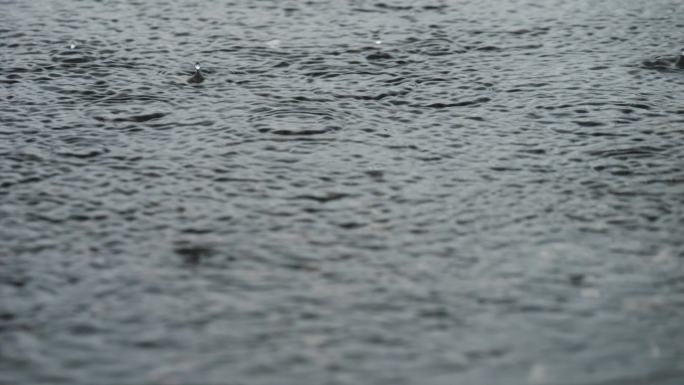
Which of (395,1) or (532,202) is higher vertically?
(395,1)

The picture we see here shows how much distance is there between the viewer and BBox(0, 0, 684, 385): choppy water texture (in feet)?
6.73

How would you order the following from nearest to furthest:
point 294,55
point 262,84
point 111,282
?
point 111,282 < point 262,84 < point 294,55

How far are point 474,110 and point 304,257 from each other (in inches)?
43.3

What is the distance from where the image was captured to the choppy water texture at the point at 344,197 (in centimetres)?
205

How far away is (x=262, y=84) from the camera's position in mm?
3533

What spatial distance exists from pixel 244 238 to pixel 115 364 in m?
0.61

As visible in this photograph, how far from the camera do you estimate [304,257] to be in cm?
243

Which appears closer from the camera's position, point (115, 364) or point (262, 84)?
point (115, 364)

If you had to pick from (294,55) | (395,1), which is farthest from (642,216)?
(395,1)

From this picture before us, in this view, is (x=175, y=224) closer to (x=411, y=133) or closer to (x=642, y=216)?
(x=411, y=133)

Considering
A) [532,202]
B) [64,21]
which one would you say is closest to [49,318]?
[532,202]

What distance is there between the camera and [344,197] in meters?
2.73

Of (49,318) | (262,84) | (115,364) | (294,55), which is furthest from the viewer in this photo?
(294,55)

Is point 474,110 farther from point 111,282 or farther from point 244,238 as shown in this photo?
point 111,282
